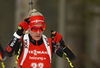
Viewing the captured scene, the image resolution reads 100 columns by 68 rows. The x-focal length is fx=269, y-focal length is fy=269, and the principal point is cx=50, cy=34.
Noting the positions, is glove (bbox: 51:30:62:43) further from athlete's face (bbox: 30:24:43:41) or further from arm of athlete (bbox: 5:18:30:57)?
arm of athlete (bbox: 5:18:30:57)

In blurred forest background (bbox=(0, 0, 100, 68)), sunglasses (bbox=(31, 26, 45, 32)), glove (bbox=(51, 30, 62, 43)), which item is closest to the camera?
sunglasses (bbox=(31, 26, 45, 32))

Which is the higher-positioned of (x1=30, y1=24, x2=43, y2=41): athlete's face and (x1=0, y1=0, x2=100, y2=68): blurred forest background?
(x1=30, y1=24, x2=43, y2=41): athlete's face

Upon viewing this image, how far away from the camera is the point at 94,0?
13.1m

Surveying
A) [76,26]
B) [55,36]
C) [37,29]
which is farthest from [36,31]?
[76,26]

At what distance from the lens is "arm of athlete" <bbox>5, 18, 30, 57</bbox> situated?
12.8 ft

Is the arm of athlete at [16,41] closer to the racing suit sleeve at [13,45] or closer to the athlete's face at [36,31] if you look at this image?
the racing suit sleeve at [13,45]

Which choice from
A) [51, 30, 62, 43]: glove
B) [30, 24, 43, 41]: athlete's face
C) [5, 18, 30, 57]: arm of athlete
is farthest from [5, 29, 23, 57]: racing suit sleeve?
[51, 30, 62, 43]: glove

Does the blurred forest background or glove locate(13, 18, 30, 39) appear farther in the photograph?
the blurred forest background

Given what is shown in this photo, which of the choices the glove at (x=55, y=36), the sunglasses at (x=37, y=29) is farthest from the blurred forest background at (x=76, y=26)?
the sunglasses at (x=37, y=29)

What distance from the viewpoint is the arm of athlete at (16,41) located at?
391 cm

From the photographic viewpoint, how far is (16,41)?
3.98m

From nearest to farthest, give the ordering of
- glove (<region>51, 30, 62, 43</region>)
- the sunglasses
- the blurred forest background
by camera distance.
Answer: the sunglasses
glove (<region>51, 30, 62, 43</region>)
the blurred forest background

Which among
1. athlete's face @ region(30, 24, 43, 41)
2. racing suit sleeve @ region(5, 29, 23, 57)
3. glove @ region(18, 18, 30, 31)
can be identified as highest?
glove @ region(18, 18, 30, 31)

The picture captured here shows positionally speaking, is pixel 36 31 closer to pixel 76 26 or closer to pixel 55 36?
pixel 55 36
